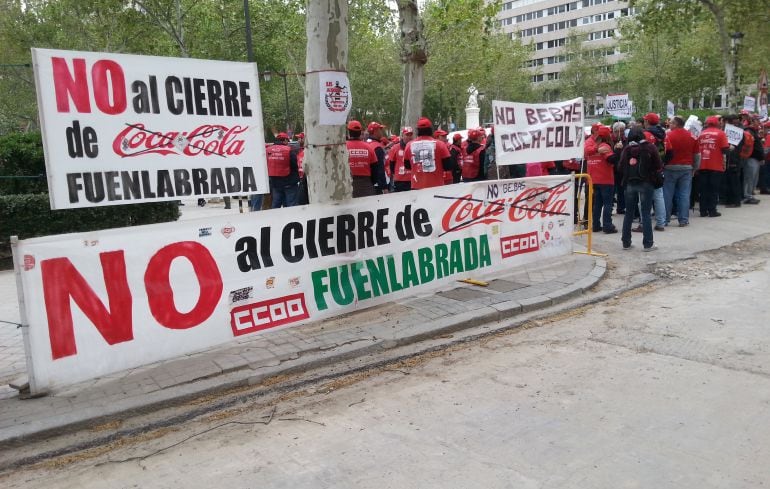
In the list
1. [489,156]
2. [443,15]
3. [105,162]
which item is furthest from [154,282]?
[443,15]

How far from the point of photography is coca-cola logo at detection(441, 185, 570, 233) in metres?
7.60

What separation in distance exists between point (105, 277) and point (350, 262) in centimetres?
252

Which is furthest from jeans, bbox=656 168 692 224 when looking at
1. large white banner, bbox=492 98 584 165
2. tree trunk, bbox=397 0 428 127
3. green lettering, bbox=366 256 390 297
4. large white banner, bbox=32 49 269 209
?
large white banner, bbox=32 49 269 209

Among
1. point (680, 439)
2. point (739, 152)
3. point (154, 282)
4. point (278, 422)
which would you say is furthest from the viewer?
point (739, 152)

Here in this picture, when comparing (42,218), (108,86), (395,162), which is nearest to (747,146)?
(395,162)

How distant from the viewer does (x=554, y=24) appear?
316ft

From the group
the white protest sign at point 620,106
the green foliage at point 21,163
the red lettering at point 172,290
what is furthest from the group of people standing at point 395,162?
the white protest sign at point 620,106

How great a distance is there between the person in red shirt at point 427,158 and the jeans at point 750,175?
9.31 metres

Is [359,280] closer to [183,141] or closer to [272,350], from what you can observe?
[272,350]

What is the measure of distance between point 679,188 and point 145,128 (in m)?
10.2

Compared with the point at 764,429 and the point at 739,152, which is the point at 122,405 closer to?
the point at 764,429

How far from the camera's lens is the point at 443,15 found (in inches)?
600

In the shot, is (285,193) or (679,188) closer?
(285,193)

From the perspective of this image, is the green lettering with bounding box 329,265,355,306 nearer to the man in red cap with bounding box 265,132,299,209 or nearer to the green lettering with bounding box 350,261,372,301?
the green lettering with bounding box 350,261,372,301
